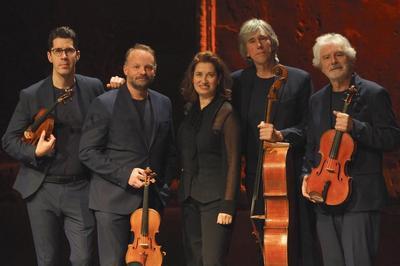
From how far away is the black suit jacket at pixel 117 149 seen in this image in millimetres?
3938

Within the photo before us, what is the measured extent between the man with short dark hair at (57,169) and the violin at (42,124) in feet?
0.06

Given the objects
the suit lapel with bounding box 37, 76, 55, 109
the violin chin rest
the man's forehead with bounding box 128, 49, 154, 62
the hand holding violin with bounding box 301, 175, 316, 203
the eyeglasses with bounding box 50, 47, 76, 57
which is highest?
the eyeglasses with bounding box 50, 47, 76, 57

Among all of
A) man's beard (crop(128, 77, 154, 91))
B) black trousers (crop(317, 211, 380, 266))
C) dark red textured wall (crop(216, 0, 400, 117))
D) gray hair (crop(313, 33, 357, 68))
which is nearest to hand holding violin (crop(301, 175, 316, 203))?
black trousers (crop(317, 211, 380, 266))

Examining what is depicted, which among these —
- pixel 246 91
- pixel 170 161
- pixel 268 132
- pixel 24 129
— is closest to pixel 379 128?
pixel 268 132

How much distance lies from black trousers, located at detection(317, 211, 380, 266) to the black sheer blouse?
1.60 feet

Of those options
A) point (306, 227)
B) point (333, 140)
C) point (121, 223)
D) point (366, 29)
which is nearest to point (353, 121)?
point (333, 140)

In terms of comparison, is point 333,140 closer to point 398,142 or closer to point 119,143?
point 398,142

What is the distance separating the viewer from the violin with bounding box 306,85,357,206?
143 inches

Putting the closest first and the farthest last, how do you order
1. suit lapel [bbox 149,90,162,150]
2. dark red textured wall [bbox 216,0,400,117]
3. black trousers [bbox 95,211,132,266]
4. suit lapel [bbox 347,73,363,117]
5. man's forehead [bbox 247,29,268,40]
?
suit lapel [bbox 347,73,363,117]
black trousers [bbox 95,211,132,266]
suit lapel [bbox 149,90,162,150]
man's forehead [bbox 247,29,268,40]
dark red textured wall [bbox 216,0,400,117]

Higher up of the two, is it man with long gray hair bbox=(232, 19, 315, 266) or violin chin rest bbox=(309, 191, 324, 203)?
man with long gray hair bbox=(232, 19, 315, 266)

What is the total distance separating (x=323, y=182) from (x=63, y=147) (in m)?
1.40

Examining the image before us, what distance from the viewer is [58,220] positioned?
410 cm

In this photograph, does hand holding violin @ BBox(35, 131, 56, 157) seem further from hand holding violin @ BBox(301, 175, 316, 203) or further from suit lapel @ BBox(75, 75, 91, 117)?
hand holding violin @ BBox(301, 175, 316, 203)

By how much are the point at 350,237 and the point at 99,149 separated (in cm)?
134
